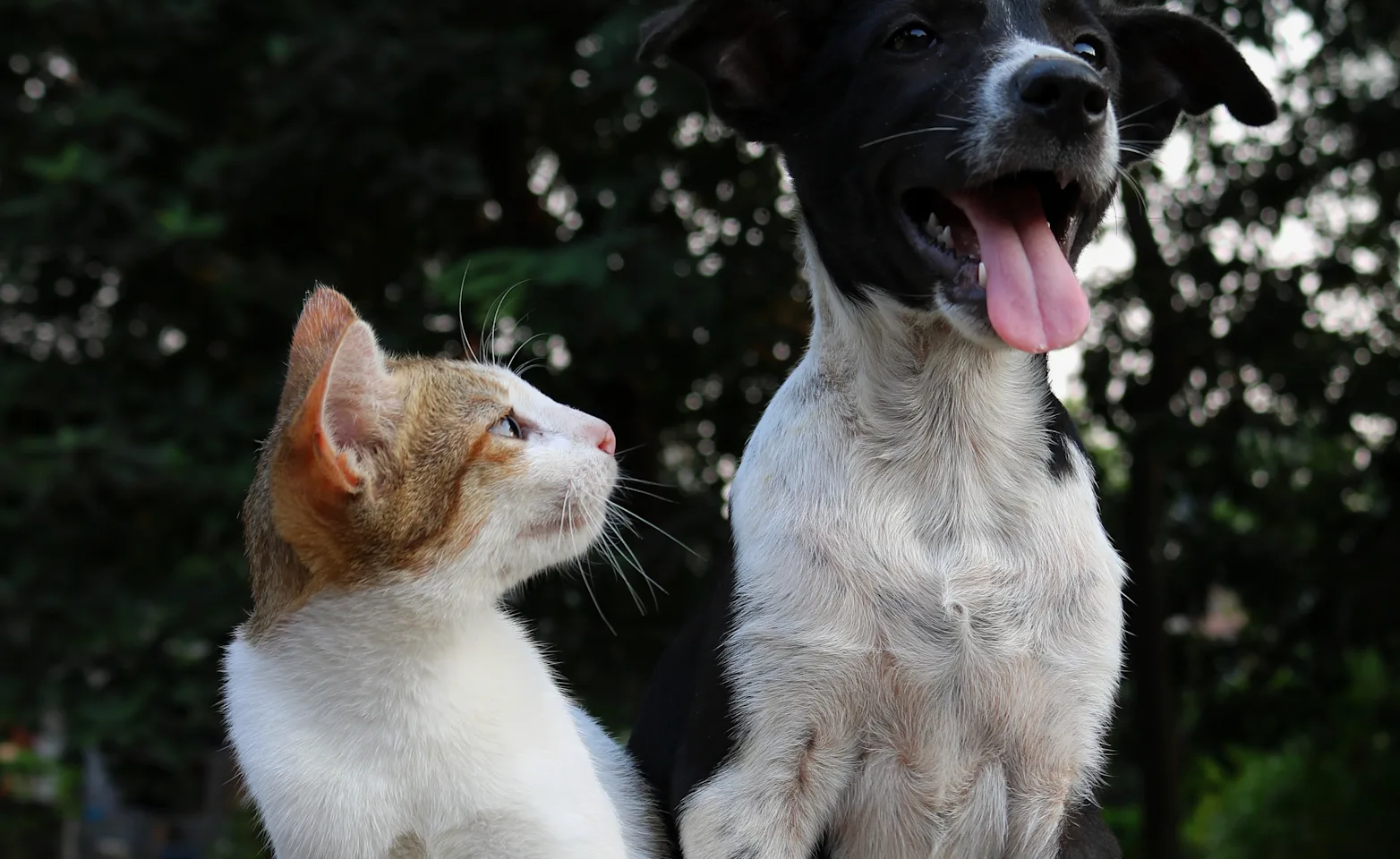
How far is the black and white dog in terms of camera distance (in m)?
2.21

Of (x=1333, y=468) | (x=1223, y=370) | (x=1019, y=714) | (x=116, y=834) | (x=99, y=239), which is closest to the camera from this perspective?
(x=1019, y=714)

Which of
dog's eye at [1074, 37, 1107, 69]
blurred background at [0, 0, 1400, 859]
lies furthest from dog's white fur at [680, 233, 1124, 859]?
blurred background at [0, 0, 1400, 859]

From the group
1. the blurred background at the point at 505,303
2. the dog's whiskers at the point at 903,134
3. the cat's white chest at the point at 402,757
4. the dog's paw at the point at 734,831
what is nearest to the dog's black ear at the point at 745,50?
the dog's whiskers at the point at 903,134

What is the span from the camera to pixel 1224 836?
793cm

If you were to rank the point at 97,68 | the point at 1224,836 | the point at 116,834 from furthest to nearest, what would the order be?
the point at 116,834 → the point at 1224,836 → the point at 97,68

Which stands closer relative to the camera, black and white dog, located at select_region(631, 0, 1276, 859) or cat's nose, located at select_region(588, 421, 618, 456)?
black and white dog, located at select_region(631, 0, 1276, 859)

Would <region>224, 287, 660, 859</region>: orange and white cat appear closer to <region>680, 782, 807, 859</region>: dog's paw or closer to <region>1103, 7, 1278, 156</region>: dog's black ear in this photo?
A: <region>680, 782, 807, 859</region>: dog's paw

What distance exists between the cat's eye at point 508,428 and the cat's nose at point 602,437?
13cm

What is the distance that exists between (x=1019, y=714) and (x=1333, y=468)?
485 centimetres


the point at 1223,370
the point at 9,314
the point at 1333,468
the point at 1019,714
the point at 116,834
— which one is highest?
the point at 1019,714

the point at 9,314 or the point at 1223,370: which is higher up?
the point at 9,314

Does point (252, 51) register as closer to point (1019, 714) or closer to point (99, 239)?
point (99, 239)

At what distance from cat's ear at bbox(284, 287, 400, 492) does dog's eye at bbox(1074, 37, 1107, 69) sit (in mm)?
1345

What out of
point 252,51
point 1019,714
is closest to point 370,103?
point 252,51
